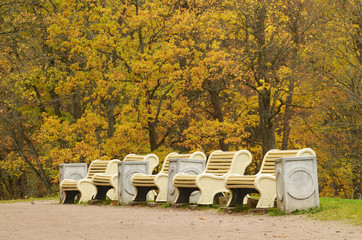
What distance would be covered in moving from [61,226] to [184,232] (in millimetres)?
2042

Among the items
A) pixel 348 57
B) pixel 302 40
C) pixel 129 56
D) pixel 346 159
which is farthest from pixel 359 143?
pixel 129 56

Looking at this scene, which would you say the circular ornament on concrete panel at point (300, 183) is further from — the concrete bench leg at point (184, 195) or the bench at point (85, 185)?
the bench at point (85, 185)

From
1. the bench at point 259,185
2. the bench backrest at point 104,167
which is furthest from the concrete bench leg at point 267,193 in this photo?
the bench backrest at point 104,167

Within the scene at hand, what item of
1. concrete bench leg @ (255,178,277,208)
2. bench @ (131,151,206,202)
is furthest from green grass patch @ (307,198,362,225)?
bench @ (131,151,206,202)

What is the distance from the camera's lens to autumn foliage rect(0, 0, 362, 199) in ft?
77.4

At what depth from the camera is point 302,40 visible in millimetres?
25359

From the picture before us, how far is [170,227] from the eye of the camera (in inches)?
357

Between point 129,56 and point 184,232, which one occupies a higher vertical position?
point 129,56

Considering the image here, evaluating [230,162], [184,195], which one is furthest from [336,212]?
[184,195]

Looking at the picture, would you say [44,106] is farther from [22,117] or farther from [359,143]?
[359,143]

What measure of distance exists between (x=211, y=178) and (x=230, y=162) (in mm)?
1004

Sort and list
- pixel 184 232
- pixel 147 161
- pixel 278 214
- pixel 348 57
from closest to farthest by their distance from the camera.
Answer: pixel 184 232, pixel 278 214, pixel 147 161, pixel 348 57

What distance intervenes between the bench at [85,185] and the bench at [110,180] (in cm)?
21

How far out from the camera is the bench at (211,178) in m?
12.9
